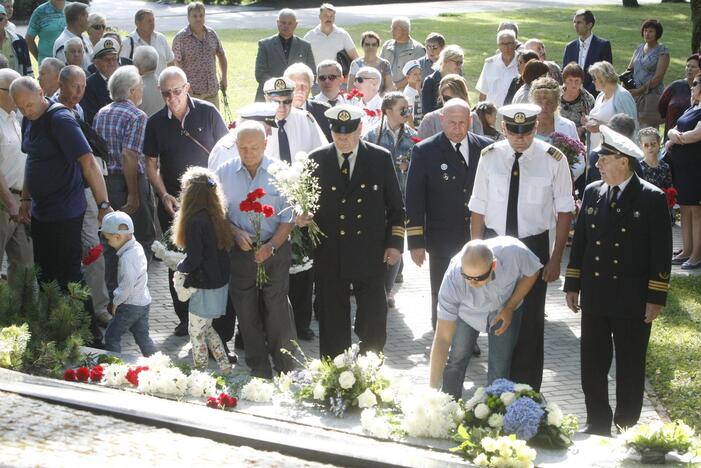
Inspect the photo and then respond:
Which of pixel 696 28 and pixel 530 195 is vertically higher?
pixel 696 28

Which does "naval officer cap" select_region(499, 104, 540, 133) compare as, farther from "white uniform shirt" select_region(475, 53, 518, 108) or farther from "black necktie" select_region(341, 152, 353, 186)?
"white uniform shirt" select_region(475, 53, 518, 108)

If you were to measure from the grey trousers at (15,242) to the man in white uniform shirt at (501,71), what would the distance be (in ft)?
22.3

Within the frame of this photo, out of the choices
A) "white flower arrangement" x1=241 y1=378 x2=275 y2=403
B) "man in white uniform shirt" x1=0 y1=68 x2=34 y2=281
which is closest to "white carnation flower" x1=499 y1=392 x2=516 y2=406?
"white flower arrangement" x1=241 y1=378 x2=275 y2=403

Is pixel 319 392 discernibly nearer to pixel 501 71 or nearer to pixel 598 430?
pixel 598 430

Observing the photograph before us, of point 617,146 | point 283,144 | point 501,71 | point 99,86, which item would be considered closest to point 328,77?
point 283,144

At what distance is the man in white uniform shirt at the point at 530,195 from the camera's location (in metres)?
8.79

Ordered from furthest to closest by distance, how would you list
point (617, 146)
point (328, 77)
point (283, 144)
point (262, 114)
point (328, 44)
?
point (328, 44), point (328, 77), point (283, 144), point (262, 114), point (617, 146)

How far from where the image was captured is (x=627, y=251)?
7984 mm

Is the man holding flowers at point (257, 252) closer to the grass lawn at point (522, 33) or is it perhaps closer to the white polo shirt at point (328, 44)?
the white polo shirt at point (328, 44)

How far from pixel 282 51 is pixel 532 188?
7973 mm

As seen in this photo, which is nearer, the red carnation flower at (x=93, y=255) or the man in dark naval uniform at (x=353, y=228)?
the man in dark naval uniform at (x=353, y=228)

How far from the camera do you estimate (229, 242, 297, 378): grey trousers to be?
9.12 meters

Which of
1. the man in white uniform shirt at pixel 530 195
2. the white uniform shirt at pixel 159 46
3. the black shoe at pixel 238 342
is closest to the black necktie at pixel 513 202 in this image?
the man in white uniform shirt at pixel 530 195

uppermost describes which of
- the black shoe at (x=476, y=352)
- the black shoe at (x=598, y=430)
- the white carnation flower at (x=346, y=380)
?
the white carnation flower at (x=346, y=380)
